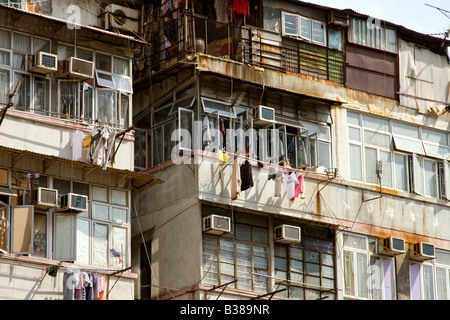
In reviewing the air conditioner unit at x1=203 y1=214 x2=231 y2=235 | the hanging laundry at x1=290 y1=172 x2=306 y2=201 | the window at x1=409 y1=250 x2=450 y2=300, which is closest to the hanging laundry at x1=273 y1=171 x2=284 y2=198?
the hanging laundry at x1=290 y1=172 x2=306 y2=201

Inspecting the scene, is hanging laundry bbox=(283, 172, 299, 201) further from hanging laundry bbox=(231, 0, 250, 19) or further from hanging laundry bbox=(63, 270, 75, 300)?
hanging laundry bbox=(63, 270, 75, 300)

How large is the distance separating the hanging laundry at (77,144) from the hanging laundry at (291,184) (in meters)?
4.60

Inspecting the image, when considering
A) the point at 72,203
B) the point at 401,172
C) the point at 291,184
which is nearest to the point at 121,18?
the point at 72,203

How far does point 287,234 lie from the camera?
2795cm

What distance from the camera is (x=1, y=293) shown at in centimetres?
2403

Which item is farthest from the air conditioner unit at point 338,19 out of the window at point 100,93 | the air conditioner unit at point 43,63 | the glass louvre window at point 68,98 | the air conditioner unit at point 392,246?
the air conditioner unit at point 43,63

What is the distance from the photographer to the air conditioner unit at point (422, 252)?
2986 centimetres

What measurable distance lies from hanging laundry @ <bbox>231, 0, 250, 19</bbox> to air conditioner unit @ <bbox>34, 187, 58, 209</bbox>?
644 centimetres

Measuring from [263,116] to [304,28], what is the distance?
9.22 feet

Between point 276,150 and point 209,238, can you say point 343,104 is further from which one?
point 209,238

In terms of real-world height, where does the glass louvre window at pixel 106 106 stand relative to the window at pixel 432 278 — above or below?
above

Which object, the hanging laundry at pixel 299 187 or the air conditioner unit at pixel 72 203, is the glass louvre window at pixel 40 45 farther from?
the hanging laundry at pixel 299 187

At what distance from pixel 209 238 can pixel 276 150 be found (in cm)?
271

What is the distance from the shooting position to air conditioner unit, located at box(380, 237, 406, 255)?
96.5 ft
